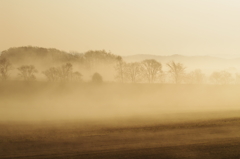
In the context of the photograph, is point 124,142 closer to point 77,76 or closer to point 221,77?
point 77,76

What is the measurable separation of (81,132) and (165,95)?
25.4 metres

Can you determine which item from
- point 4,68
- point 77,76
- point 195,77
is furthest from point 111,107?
point 195,77

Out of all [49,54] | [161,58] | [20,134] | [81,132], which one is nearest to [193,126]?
[81,132]

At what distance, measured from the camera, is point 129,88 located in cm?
3803

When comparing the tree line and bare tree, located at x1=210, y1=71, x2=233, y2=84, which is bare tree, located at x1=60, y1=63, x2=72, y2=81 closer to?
the tree line

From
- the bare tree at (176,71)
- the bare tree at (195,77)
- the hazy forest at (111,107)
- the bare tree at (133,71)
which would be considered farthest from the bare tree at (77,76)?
the bare tree at (195,77)

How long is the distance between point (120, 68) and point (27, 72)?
15.3 meters

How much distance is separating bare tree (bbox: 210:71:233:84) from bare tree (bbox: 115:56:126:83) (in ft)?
62.4

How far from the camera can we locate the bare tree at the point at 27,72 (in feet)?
114

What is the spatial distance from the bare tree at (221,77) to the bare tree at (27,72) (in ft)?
112

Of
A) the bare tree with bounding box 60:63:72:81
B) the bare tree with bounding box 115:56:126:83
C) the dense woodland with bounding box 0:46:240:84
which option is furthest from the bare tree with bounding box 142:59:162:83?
the bare tree with bounding box 60:63:72:81

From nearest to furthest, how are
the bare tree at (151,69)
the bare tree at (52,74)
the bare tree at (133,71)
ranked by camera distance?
the bare tree at (52,74)
the bare tree at (133,71)
the bare tree at (151,69)

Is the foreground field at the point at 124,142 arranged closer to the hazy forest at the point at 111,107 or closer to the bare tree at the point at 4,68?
the hazy forest at the point at 111,107

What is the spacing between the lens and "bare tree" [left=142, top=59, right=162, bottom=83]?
41812mm
